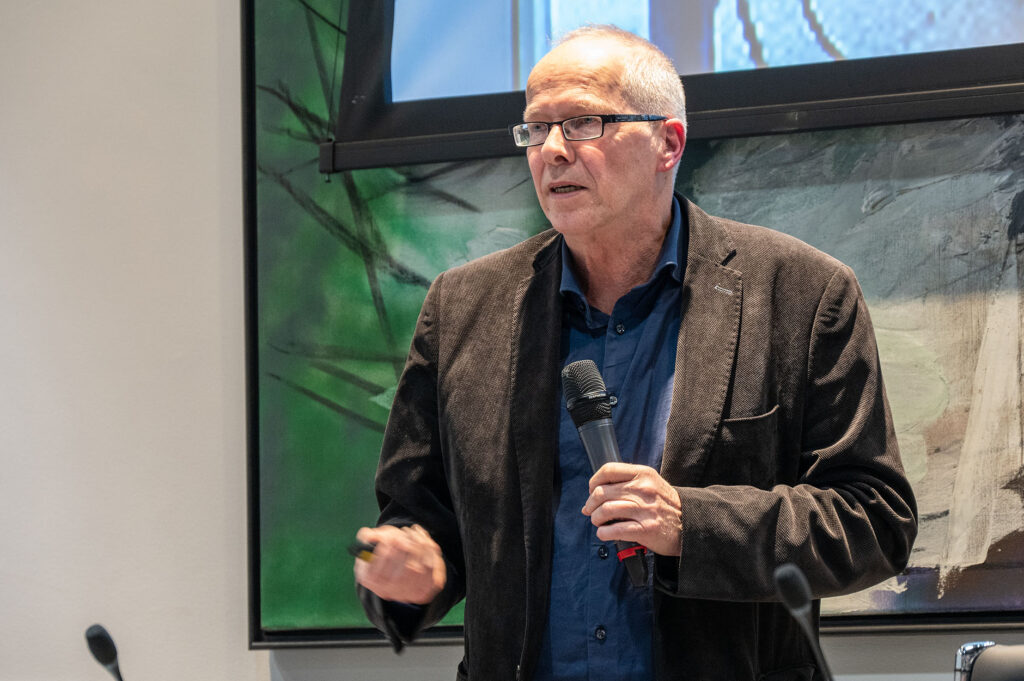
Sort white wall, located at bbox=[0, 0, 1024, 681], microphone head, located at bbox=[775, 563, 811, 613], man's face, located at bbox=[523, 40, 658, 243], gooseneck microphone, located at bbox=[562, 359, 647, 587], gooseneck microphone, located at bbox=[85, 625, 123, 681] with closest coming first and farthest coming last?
microphone head, located at bbox=[775, 563, 811, 613]
gooseneck microphone, located at bbox=[85, 625, 123, 681]
gooseneck microphone, located at bbox=[562, 359, 647, 587]
man's face, located at bbox=[523, 40, 658, 243]
white wall, located at bbox=[0, 0, 1024, 681]

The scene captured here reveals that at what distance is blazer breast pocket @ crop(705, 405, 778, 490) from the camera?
136 centimetres

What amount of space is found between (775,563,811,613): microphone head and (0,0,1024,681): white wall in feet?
5.39

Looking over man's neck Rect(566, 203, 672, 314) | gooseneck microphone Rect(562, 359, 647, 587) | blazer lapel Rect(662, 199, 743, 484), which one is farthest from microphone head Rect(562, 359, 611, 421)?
man's neck Rect(566, 203, 672, 314)

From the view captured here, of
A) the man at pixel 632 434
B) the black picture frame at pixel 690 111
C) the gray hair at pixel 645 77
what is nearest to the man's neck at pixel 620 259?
the man at pixel 632 434

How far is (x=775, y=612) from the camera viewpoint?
1.39 m

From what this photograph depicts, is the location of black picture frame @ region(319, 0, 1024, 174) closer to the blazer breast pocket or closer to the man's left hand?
the blazer breast pocket

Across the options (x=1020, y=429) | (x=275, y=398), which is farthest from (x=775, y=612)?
(x=275, y=398)

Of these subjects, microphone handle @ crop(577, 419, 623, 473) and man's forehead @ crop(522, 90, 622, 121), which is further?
→ man's forehead @ crop(522, 90, 622, 121)

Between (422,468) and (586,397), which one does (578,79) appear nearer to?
(586,397)

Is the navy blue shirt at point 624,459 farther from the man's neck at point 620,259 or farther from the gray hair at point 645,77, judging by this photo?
the gray hair at point 645,77

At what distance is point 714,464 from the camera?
1.36m

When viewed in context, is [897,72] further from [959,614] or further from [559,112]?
[959,614]

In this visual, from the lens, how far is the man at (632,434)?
1.30 meters

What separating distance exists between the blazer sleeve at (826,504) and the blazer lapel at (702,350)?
0.06 meters
